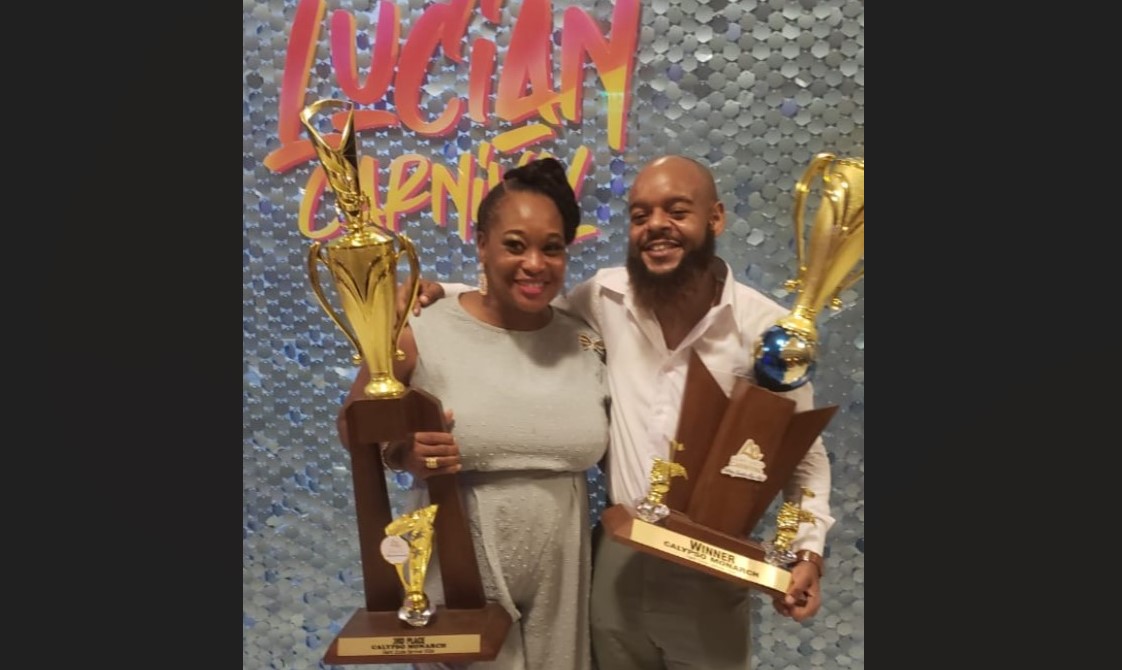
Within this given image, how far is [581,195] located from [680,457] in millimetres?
988

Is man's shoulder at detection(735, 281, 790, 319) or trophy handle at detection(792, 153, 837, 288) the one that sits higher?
trophy handle at detection(792, 153, 837, 288)

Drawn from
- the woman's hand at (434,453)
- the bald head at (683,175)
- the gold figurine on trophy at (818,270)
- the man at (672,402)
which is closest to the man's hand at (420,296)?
the man at (672,402)

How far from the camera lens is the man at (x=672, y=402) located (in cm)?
187

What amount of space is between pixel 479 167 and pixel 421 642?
1.39 metres

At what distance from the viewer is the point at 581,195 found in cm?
254

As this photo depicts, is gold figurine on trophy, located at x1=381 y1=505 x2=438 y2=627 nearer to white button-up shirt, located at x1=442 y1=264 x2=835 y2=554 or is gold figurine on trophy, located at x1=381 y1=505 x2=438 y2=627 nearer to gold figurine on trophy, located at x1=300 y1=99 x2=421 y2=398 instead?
gold figurine on trophy, located at x1=300 y1=99 x2=421 y2=398

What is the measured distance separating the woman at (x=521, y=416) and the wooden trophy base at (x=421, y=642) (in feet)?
0.34

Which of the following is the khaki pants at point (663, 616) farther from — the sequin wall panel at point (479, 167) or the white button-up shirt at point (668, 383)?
the sequin wall panel at point (479, 167)

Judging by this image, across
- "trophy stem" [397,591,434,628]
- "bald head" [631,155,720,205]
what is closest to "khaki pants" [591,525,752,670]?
"trophy stem" [397,591,434,628]

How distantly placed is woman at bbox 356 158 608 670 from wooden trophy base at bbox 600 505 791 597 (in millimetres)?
193

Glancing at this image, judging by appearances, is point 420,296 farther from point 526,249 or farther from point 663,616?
point 663,616

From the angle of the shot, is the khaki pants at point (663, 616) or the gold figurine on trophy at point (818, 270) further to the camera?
the khaki pants at point (663, 616)

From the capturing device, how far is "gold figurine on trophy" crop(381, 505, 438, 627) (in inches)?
71.4

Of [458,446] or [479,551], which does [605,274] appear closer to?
[458,446]
